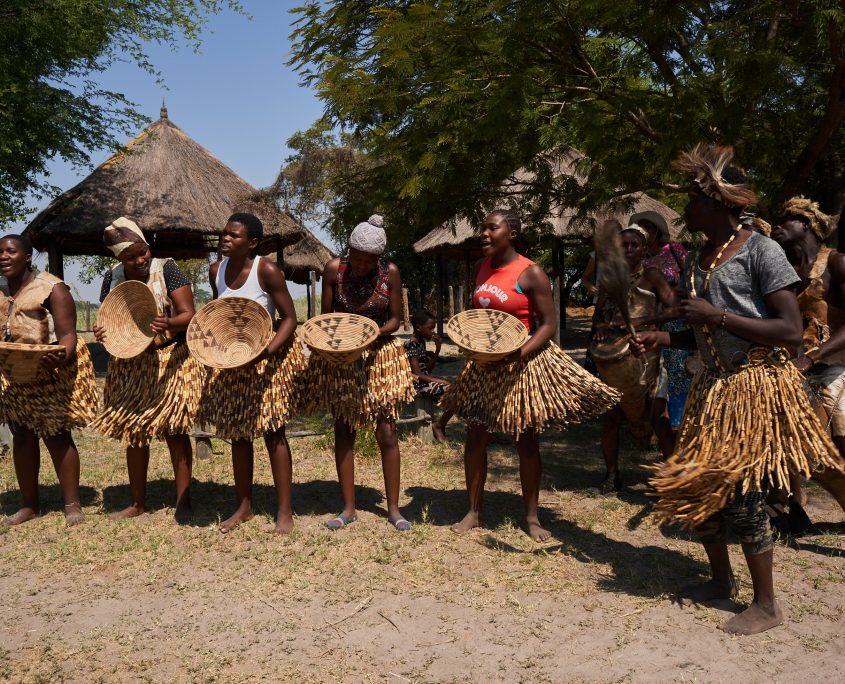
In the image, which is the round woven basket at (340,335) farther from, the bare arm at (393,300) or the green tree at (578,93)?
the green tree at (578,93)

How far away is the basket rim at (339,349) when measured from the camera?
12.7 feet

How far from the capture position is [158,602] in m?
3.38

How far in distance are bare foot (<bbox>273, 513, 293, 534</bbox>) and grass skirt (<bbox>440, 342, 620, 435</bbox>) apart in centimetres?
127

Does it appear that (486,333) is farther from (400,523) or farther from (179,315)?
(179,315)

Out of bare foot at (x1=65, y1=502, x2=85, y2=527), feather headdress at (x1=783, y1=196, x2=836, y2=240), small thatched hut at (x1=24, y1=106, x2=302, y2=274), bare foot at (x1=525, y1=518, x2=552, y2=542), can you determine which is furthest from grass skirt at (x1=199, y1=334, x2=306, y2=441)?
small thatched hut at (x1=24, y1=106, x2=302, y2=274)

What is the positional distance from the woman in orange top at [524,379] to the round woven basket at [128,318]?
194cm

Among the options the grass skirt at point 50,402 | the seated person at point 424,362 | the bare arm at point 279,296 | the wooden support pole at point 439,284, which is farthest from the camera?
the wooden support pole at point 439,284

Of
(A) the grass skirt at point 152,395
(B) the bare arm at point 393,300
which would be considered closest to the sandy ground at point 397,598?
(A) the grass skirt at point 152,395

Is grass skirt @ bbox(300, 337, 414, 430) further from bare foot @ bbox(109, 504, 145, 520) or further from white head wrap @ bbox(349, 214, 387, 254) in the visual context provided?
bare foot @ bbox(109, 504, 145, 520)

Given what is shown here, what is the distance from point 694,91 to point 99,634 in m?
4.72

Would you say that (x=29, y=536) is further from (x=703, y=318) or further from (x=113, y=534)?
(x=703, y=318)

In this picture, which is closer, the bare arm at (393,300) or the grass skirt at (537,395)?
the grass skirt at (537,395)

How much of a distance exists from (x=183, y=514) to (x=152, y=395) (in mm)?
806

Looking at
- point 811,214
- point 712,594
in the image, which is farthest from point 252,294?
point 811,214
